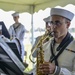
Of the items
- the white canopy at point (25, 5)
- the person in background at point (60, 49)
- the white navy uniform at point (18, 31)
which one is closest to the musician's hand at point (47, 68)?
the person in background at point (60, 49)

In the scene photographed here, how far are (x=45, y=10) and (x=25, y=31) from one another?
1.22m

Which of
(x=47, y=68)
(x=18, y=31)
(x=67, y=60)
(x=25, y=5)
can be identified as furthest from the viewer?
(x=18, y=31)

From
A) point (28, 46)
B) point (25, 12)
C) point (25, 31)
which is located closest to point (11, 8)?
point (25, 12)

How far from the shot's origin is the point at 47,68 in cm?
163

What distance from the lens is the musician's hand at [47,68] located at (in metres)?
1.63

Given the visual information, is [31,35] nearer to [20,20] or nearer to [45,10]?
[20,20]

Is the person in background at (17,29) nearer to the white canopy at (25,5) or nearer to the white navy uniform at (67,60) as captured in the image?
the white canopy at (25,5)

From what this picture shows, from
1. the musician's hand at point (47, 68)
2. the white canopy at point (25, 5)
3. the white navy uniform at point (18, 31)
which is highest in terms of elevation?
the white canopy at point (25, 5)

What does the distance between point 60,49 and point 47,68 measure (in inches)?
9.6

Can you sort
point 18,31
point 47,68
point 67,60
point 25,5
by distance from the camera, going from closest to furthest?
point 47,68, point 67,60, point 25,5, point 18,31

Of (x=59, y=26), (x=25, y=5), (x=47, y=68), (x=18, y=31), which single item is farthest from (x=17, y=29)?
(x=47, y=68)

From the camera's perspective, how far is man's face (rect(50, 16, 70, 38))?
1.80 meters

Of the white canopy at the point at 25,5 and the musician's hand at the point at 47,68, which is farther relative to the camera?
the white canopy at the point at 25,5

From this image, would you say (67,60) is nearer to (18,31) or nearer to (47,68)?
(47,68)
